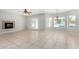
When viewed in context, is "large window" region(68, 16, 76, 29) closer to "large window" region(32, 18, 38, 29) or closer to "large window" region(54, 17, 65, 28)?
"large window" region(54, 17, 65, 28)

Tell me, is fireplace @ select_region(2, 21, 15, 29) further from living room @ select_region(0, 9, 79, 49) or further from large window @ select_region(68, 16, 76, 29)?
large window @ select_region(68, 16, 76, 29)

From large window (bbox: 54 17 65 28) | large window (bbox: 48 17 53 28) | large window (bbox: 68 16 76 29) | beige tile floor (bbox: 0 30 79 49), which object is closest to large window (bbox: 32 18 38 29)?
beige tile floor (bbox: 0 30 79 49)

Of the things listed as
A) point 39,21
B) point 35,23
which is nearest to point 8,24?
point 35,23

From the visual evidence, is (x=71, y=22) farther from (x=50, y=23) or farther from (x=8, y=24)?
(x=8, y=24)

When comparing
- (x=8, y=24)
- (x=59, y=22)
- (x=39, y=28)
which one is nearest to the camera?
(x=39, y=28)

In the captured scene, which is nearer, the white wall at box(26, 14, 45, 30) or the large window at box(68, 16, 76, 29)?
the white wall at box(26, 14, 45, 30)

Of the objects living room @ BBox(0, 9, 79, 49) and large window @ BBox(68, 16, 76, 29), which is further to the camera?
large window @ BBox(68, 16, 76, 29)

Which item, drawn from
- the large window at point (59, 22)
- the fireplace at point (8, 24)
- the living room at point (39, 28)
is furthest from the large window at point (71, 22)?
the fireplace at point (8, 24)

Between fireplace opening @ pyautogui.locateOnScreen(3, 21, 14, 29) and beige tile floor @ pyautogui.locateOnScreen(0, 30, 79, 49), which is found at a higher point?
fireplace opening @ pyautogui.locateOnScreen(3, 21, 14, 29)

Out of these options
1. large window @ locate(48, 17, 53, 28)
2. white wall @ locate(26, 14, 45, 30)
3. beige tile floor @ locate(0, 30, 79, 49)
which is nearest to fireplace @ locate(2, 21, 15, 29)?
beige tile floor @ locate(0, 30, 79, 49)

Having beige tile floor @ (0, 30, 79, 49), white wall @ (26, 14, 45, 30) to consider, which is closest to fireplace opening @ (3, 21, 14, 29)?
beige tile floor @ (0, 30, 79, 49)

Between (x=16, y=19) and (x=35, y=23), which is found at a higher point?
(x=16, y=19)
